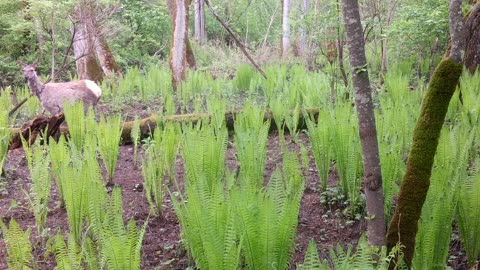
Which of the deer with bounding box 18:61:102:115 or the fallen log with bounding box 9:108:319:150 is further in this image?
the deer with bounding box 18:61:102:115

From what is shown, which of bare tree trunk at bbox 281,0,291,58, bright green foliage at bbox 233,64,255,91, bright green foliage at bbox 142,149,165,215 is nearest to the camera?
bright green foliage at bbox 142,149,165,215

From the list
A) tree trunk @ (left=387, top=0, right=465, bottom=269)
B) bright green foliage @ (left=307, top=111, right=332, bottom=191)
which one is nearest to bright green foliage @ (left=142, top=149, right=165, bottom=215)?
bright green foliage @ (left=307, top=111, right=332, bottom=191)

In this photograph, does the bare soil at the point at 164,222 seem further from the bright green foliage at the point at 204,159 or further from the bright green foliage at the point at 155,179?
the bright green foliage at the point at 204,159

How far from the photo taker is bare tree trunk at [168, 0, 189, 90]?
21.1ft

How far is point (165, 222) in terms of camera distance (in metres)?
2.59

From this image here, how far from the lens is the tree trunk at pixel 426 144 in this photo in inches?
66.0

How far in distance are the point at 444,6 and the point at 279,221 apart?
5.44 meters

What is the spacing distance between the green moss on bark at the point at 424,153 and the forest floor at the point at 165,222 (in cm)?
35

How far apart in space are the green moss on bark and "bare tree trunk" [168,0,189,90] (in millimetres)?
5132

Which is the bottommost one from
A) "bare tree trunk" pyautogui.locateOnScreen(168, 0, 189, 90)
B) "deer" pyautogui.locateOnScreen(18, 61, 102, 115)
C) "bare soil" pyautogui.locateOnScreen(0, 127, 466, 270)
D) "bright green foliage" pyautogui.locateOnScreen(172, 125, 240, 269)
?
"bare soil" pyautogui.locateOnScreen(0, 127, 466, 270)

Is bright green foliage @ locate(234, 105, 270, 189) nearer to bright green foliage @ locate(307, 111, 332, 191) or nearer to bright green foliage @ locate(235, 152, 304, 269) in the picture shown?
bright green foliage @ locate(307, 111, 332, 191)

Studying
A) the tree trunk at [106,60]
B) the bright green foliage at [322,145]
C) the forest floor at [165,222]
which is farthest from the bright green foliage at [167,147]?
the tree trunk at [106,60]

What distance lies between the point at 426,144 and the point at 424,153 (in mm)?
35

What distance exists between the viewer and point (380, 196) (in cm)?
191
